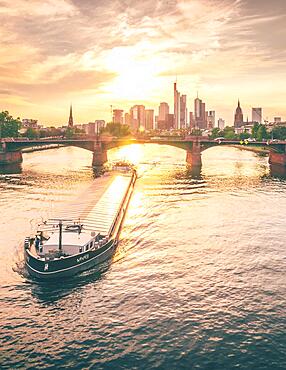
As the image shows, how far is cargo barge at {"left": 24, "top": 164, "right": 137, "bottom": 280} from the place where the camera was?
137 feet

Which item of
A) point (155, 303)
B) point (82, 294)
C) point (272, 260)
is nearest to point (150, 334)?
point (155, 303)

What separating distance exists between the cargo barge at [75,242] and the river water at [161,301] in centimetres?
136

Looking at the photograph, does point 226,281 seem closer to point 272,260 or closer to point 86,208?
point 272,260

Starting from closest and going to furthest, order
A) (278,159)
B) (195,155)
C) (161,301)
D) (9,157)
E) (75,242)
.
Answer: (161,301) < (75,242) < (195,155) < (278,159) < (9,157)

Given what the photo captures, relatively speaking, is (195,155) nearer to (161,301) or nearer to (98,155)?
(98,155)

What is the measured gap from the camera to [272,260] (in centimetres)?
4912

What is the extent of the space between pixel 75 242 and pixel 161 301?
12.9 m

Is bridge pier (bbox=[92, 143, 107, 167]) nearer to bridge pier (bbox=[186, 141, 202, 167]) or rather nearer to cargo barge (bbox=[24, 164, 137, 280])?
bridge pier (bbox=[186, 141, 202, 167])

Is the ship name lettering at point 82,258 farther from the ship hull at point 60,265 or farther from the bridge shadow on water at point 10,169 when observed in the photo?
the bridge shadow on water at point 10,169

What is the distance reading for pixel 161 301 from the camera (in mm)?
37875

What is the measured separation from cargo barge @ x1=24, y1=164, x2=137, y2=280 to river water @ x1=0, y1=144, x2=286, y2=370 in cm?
136

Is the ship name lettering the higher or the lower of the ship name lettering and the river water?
the higher

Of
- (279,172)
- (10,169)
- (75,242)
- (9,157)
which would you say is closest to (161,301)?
(75,242)

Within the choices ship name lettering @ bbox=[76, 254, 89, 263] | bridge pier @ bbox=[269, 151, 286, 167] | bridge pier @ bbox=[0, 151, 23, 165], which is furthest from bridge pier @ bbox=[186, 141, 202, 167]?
ship name lettering @ bbox=[76, 254, 89, 263]
